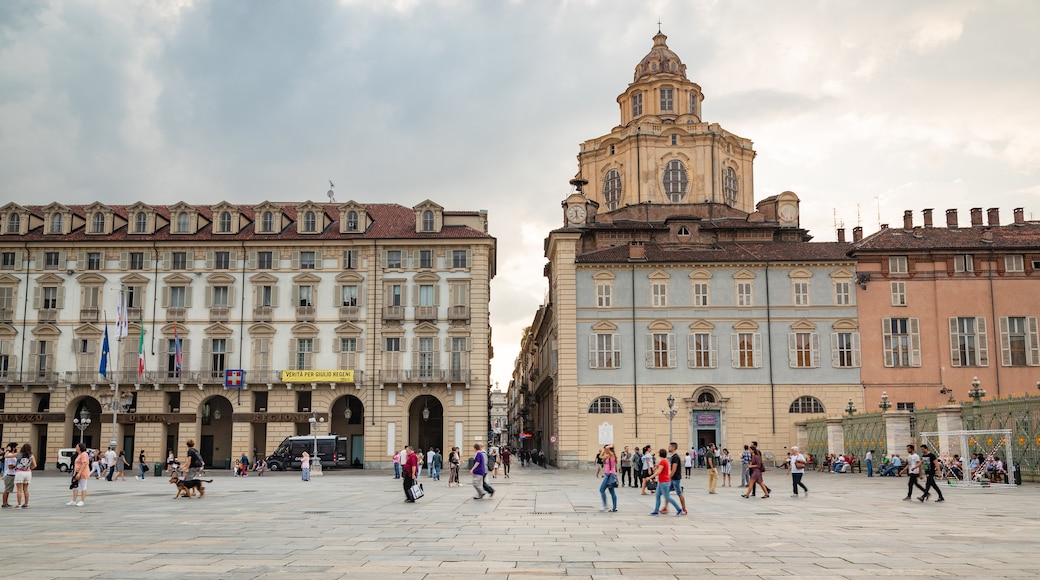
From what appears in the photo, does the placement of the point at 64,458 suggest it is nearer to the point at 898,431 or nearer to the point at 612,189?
the point at 612,189

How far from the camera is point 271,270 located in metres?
60.0

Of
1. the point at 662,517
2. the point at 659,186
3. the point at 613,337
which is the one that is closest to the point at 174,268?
the point at 613,337

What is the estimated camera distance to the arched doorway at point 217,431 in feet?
203

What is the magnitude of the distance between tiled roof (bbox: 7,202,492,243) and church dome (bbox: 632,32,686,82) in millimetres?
23276

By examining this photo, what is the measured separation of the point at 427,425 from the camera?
6450 centimetres

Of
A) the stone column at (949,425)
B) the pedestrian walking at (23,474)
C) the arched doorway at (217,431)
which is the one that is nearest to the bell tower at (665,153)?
the arched doorway at (217,431)

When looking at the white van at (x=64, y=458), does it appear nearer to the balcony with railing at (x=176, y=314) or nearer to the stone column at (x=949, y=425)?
the balcony with railing at (x=176, y=314)

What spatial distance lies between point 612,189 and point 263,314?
1116 inches

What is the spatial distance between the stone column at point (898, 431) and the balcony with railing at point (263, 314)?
3625 cm

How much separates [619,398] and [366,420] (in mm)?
15532

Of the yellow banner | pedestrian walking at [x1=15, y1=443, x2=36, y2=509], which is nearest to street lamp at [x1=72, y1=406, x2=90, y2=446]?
the yellow banner

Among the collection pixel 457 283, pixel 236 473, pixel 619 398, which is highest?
pixel 457 283

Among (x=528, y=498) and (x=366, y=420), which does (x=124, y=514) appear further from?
(x=366, y=420)

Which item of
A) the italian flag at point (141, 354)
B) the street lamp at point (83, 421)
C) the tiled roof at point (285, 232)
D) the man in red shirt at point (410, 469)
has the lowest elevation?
the man in red shirt at point (410, 469)
